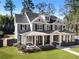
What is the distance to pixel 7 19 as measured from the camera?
203ft

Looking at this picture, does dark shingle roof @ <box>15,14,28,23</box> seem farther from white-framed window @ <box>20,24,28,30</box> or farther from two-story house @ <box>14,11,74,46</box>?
white-framed window @ <box>20,24,28,30</box>

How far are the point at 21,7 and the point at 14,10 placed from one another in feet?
19.7

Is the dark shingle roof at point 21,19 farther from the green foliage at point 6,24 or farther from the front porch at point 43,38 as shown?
the green foliage at point 6,24

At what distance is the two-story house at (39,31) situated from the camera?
35.5 m

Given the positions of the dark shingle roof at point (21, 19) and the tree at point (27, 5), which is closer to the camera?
the dark shingle roof at point (21, 19)

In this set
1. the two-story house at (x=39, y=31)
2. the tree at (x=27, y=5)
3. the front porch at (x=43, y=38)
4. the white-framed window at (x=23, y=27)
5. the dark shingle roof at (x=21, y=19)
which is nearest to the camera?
the front porch at (x=43, y=38)

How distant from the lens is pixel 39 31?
124 feet

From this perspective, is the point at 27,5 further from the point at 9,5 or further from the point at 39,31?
the point at 39,31

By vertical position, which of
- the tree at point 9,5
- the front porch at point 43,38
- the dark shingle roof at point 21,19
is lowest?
the front porch at point 43,38

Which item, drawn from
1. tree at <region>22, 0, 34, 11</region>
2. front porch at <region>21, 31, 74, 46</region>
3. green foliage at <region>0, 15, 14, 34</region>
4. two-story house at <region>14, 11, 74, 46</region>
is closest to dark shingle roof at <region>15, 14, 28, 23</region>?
two-story house at <region>14, 11, 74, 46</region>

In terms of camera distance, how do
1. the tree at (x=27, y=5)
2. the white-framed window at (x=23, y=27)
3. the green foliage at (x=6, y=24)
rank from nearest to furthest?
1. the white-framed window at (x=23, y=27)
2. the green foliage at (x=6, y=24)
3. the tree at (x=27, y=5)

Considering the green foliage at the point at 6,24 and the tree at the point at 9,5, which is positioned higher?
the tree at the point at 9,5

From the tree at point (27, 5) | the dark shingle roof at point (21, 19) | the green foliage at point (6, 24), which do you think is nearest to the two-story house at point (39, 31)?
the dark shingle roof at point (21, 19)

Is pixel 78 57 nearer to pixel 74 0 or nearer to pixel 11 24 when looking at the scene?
pixel 74 0
